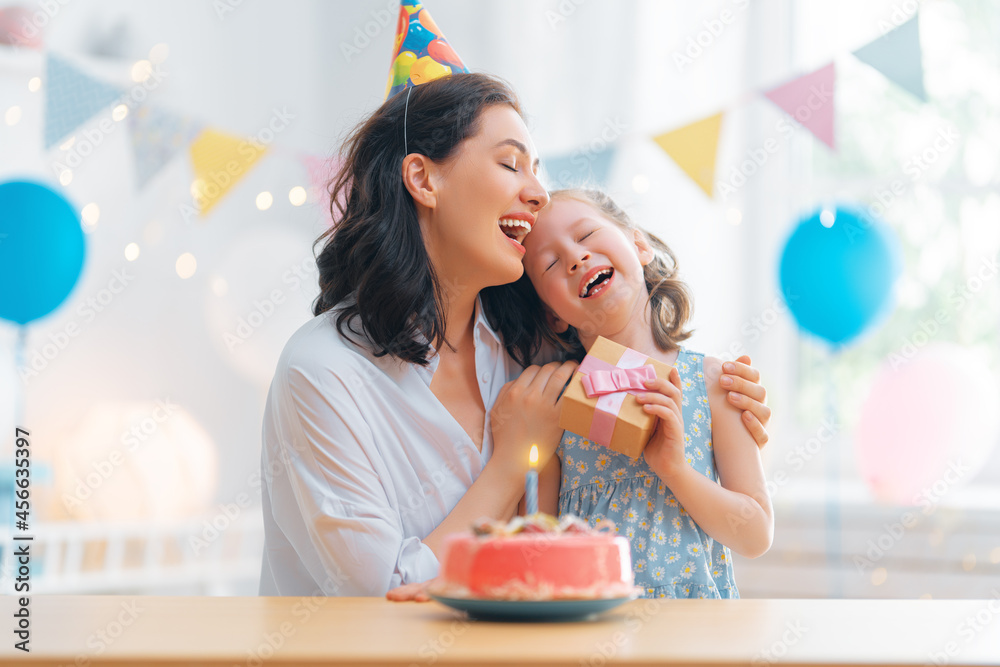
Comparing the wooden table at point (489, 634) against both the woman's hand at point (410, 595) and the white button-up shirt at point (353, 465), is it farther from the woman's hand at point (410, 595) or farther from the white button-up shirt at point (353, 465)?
the white button-up shirt at point (353, 465)

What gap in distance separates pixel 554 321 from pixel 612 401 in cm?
42

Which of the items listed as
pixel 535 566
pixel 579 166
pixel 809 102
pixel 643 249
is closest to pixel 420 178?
pixel 643 249

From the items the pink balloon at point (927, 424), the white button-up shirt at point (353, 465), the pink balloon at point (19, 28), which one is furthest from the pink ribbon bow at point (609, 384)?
the pink balloon at point (19, 28)

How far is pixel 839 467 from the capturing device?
9.67ft

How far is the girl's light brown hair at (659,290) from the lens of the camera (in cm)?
141

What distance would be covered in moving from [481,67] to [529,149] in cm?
201

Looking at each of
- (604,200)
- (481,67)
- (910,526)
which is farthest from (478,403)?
(481,67)

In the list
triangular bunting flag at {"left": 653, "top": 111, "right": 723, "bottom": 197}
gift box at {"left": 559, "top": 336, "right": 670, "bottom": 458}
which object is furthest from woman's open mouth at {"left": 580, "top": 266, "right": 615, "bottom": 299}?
triangular bunting flag at {"left": 653, "top": 111, "right": 723, "bottom": 197}

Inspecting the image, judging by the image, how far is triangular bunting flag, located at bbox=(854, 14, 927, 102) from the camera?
2090mm

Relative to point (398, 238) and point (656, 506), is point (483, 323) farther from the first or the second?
point (656, 506)

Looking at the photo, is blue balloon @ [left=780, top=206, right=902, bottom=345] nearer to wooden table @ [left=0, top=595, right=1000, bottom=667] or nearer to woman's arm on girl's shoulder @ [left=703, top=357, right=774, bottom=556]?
woman's arm on girl's shoulder @ [left=703, top=357, right=774, bottom=556]

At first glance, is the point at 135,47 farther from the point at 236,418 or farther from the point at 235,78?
the point at 236,418

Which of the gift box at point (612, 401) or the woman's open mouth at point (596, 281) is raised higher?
the woman's open mouth at point (596, 281)

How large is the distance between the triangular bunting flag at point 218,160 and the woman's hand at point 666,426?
1623mm
